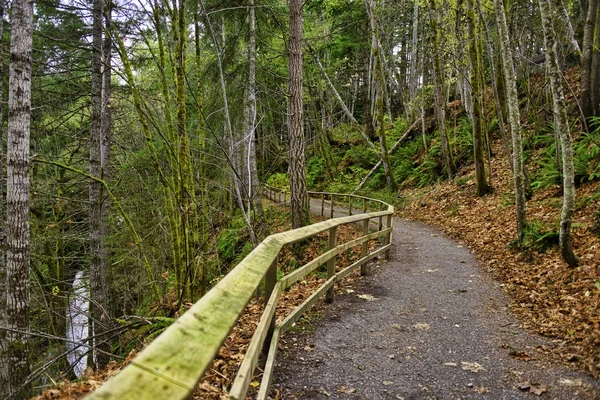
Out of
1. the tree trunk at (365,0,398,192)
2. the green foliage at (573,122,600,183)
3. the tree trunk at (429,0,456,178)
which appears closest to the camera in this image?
the green foliage at (573,122,600,183)

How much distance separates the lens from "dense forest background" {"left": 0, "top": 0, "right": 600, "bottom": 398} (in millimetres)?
6562

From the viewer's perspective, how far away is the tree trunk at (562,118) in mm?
6559

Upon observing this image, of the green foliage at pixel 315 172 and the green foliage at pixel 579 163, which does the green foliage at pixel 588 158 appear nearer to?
the green foliage at pixel 579 163

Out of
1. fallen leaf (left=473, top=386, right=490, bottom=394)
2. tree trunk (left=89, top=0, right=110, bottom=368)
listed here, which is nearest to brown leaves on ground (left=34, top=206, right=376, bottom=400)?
fallen leaf (left=473, top=386, right=490, bottom=394)

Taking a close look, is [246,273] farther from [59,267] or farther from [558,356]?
[59,267]

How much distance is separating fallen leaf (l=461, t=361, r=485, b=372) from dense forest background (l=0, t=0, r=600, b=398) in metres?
3.61

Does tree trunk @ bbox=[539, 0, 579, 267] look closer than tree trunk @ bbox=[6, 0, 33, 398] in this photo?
No

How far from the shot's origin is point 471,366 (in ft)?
14.2

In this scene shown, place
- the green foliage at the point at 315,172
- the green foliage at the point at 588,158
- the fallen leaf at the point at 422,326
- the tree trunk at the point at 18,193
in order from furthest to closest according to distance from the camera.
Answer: the green foliage at the point at 315,172
the green foliage at the point at 588,158
the tree trunk at the point at 18,193
the fallen leaf at the point at 422,326

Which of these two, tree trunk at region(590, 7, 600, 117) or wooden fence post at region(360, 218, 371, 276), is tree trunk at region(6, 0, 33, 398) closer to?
wooden fence post at region(360, 218, 371, 276)

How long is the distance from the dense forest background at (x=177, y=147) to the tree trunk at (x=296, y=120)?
0.05m

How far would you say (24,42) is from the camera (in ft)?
19.2

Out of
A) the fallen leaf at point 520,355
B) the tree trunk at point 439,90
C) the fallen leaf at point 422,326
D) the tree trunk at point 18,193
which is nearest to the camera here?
the fallen leaf at point 520,355

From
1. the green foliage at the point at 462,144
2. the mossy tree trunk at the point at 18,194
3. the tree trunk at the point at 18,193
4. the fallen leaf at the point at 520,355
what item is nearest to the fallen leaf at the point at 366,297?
the fallen leaf at the point at 520,355
